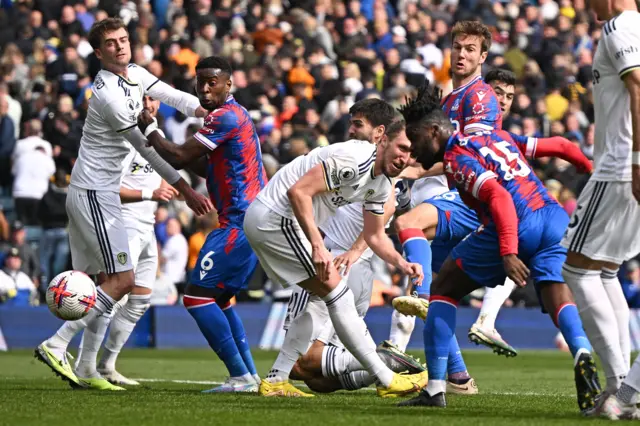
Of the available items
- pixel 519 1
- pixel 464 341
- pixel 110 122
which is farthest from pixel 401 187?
pixel 519 1

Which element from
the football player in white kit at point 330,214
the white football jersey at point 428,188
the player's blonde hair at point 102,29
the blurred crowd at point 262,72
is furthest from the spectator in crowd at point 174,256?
the football player in white kit at point 330,214

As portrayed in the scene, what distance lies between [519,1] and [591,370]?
23.2 meters

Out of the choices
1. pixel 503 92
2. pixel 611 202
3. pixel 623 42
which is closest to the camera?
pixel 623 42

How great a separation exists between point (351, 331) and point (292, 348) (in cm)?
85

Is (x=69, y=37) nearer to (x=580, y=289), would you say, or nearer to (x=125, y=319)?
(x=125, y=319)

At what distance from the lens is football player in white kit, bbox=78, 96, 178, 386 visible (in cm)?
1123

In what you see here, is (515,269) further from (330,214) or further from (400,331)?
(400,331)

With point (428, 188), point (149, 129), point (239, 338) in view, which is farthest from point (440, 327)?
point (428, 188)

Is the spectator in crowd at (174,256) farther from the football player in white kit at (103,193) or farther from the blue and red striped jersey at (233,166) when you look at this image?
the blue and red striped jersey at (233,166)

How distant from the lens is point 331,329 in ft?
33.8

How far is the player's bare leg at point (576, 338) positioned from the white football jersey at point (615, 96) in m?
1.09

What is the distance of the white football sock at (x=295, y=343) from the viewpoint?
9.45 metres

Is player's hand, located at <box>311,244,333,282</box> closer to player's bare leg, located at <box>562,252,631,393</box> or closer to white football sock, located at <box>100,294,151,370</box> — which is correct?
player's bare leg, located at <box>562,252,631,393</box>

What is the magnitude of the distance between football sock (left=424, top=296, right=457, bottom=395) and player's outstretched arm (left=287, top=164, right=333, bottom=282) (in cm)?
86
